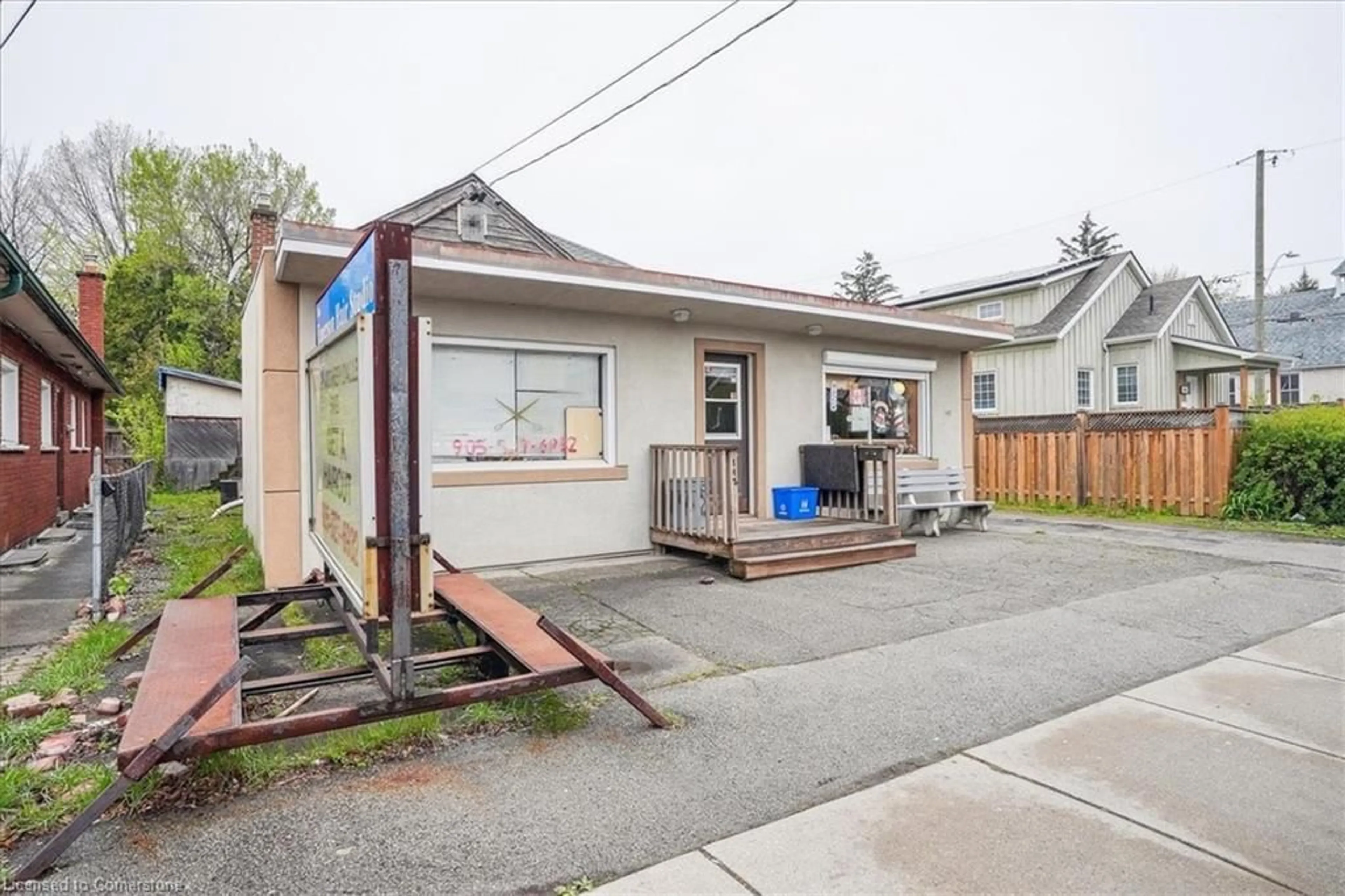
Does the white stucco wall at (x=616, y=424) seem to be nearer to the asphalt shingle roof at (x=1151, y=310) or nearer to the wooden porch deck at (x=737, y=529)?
the wooden porch deck at (x=737, y=529)

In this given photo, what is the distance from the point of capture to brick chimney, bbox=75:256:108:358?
15.5 metres

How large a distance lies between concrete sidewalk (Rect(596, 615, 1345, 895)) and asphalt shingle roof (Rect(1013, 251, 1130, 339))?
16.6 m

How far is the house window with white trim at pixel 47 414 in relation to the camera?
1139 centimetres

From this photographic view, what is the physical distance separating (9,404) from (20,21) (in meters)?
4.82

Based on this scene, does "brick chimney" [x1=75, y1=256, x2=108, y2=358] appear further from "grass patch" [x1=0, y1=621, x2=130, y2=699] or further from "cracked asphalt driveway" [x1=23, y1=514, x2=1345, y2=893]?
"cracked asphalt driveway" [x1=23, y1=514, x2=1345, y2=893]

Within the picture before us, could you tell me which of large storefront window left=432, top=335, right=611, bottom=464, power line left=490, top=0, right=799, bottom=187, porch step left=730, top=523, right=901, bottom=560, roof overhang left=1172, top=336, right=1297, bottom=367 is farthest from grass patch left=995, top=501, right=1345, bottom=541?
roof overhang left=1172, top=336, right=1297, bottom=367

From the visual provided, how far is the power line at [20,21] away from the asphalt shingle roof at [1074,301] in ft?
60.4

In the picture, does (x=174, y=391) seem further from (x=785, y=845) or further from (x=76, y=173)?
(x=785, y=845)

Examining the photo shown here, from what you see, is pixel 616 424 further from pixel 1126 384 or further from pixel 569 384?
pixel 1126 384

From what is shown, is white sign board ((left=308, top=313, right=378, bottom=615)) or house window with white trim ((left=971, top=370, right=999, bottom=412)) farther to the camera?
house window with white trim ((left=971, top=370, right=999, bottom=412))

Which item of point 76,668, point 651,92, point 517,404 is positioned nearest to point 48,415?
point 517,404

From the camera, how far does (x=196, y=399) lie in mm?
19188

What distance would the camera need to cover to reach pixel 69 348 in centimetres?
1090

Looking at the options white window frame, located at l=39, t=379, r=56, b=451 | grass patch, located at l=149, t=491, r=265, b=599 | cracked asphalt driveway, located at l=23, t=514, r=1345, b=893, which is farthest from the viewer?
white window frame, located at l=39, t=379, r=56, b=451
